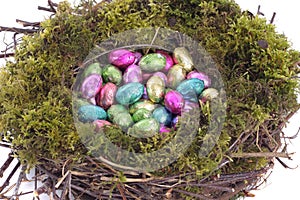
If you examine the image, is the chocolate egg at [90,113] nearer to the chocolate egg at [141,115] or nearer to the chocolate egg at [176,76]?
the chocolate egg at [141,115]

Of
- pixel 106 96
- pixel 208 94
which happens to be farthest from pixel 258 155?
pixel 106 96

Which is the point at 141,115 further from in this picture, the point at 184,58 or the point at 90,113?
the point at 184,58

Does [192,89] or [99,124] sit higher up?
[192,89]

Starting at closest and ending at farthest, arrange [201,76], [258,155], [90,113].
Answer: [258,155], [90,113], [201,76]

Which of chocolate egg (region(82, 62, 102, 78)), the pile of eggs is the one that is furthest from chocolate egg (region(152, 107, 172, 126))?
chocolate egg (region(82, 62, 102, 78))

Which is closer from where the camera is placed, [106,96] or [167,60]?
[106,96]

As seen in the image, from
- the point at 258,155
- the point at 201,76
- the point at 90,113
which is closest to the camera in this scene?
the point at 258,155
